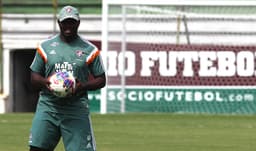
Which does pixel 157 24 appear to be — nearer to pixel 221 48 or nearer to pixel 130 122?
pixel 221 48

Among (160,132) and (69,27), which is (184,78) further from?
(69,27)

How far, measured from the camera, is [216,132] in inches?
677

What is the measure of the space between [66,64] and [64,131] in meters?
0.67

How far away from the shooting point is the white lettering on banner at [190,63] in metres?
24.6

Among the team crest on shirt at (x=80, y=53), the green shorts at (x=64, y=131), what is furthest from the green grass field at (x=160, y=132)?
the team crest on shirt at (x=80, y=53)

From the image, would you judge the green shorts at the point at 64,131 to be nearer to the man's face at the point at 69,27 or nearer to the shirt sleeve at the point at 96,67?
the shirt sleeve at the point at 96,67

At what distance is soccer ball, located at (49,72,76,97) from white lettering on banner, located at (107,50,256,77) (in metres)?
15.3

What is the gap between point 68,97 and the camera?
924 cm

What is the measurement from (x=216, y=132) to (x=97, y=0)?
51.2 feet

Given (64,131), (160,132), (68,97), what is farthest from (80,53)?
(160,132)

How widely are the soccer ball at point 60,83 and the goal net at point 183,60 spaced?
14.9 meters

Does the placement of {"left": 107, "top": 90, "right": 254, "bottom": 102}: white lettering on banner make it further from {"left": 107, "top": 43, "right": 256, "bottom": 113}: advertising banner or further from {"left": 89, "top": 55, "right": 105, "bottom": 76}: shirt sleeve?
{"left": 89, "top": 55, "right": 105, "bottom": 76}: shirt sleeve

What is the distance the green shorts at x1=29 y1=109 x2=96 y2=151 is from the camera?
30.4ft

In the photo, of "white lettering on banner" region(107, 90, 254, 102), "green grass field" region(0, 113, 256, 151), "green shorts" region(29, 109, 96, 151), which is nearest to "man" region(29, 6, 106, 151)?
"green shorts" region(29, 109, 96, 151)
